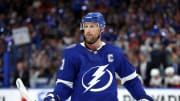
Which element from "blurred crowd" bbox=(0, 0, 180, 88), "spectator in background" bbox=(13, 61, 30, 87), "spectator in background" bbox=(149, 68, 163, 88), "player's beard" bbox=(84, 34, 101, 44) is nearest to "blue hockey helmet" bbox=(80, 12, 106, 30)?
"player's beard" bbox=(84, 34, 101, 44)

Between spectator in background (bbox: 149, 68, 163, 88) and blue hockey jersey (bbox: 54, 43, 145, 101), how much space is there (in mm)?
6160

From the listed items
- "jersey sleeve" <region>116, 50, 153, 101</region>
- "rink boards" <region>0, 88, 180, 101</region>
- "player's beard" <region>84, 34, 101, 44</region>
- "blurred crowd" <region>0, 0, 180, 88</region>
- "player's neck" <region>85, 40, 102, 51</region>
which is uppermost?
"player's beard" <region>84, 34, 101, 44</region>

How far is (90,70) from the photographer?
194 inches

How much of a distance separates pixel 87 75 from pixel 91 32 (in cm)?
37

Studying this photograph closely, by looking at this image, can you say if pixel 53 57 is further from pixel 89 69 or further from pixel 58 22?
pixel 89 69

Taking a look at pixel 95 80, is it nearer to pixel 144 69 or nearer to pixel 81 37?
pixel 144 69

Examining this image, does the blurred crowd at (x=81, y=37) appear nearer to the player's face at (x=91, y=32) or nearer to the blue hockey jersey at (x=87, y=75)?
the blue hockey jersey at (x=87, y=75)

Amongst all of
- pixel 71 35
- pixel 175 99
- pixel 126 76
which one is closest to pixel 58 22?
pixel 71 35

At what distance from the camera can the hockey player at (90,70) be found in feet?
16.0

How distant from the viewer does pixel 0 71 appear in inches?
462

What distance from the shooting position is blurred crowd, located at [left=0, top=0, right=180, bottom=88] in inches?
458

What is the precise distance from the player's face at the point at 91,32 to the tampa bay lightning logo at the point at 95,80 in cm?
25

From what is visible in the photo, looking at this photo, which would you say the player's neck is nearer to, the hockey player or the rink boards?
the hockey player

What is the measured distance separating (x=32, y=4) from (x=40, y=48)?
3316mm
